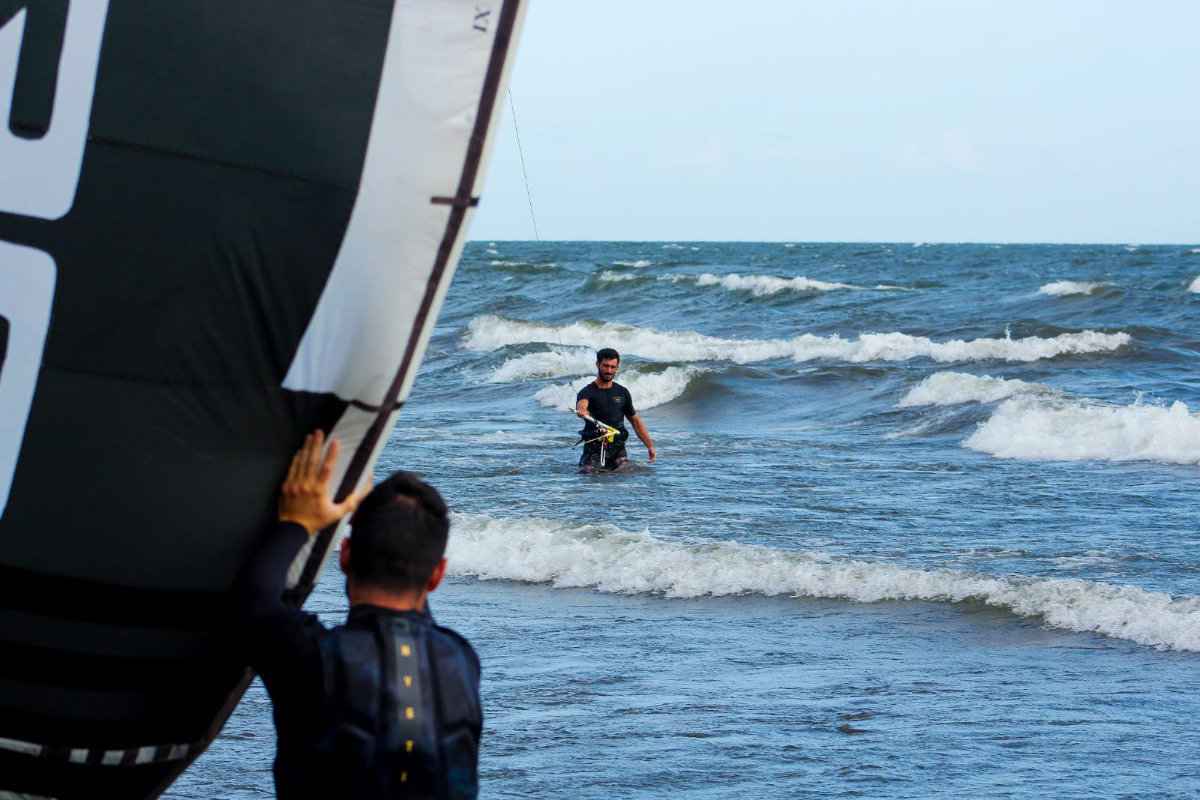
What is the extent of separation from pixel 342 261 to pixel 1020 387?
1590cm

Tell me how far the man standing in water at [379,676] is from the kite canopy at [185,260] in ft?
1.31

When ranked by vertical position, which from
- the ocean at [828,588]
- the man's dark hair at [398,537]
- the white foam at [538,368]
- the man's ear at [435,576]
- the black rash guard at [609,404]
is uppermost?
the white foam at [538,368]

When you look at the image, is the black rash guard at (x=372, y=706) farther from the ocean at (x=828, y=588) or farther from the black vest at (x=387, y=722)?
the ocean at (x=828, y=588)

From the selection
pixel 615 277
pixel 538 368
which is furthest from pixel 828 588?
pixel 615 277

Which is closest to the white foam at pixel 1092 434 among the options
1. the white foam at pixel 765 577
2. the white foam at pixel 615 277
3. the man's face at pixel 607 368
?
the man's face at pixel 607 368

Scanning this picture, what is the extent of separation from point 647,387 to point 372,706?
58.4ft

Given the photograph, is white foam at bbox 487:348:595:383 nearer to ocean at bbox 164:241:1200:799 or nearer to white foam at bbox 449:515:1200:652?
ocean at bbox 164:241:1200:799

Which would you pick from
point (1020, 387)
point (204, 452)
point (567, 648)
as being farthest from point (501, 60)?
point (1020, 387)

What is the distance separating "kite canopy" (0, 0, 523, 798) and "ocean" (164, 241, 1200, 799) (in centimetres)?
203

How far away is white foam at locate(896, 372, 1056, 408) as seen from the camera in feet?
Answer: 56.2

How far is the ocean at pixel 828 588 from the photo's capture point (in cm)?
485

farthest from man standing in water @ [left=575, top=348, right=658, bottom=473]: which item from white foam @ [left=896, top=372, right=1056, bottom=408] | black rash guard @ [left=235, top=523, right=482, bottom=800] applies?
black rash guard @ [left=235, top=523, right=482, bottom=800]

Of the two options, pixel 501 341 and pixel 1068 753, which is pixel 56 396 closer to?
pixel 1068 753

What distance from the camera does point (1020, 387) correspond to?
1739cm
